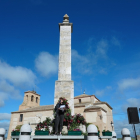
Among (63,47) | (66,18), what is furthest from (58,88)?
(66,18)

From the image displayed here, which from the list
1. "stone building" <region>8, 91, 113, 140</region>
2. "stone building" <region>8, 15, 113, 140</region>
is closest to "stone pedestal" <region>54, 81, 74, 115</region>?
"stone building" <region>8, 15, 113, 140</region>

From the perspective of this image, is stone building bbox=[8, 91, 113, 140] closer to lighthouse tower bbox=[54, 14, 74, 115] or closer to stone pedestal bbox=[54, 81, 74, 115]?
lighthouse tower bbox=[54, 14, 74, 115]

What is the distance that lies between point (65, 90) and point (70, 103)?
1.04 meters

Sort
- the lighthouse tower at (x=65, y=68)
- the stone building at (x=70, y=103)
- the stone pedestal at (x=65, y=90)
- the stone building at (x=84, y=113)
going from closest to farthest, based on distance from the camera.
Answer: the stone pedestal at (x=65, y=90) → the lighthouse tower at (x=65, y=68) → the stone building at (x=70, y=103) → the stone building at (x=84, y=113)

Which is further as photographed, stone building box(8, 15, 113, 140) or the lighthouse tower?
stone building box(8, 15, 113, 140)

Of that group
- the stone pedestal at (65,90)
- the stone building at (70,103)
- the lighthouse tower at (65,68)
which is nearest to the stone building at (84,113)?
the stone building at (70,103)

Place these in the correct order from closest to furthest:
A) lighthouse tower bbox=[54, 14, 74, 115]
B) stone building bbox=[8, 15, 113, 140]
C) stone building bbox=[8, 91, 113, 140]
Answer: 1. lighthouse tower bbox=[54, 14, 74, 115]
2. stone building bbox=[8, 15, 113, 140]
3. stone building bbox=[8, 91, 113, 140]

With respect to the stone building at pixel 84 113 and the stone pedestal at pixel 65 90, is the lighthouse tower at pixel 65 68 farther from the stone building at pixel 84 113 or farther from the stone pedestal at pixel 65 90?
the stone building at pixel 84 113

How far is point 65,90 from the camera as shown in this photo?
1113 centimetres

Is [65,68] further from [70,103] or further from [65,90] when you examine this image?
[70,103]

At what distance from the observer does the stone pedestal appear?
10.9 m

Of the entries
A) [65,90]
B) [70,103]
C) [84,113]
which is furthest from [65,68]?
[84,113]

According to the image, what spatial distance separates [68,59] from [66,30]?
303cm

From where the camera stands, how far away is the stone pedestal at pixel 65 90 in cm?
1088
